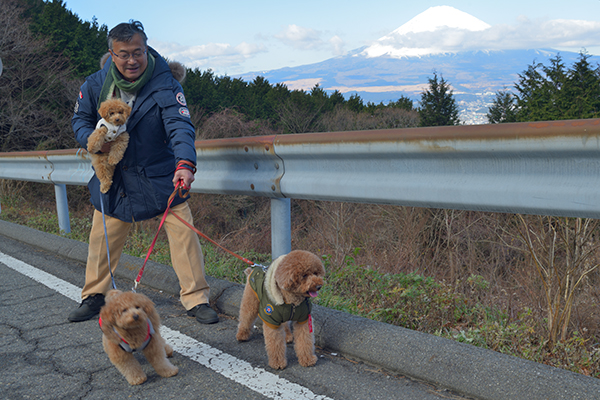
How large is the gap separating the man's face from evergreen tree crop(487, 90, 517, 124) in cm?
2603

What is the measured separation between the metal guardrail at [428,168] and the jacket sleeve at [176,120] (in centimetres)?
46

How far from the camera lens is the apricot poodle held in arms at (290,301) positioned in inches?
99.8

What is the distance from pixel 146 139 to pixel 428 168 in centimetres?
193

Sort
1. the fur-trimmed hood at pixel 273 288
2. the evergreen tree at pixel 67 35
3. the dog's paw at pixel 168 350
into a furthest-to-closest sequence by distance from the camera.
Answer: the evergreen tree at pixel 67 35
the dog's paw at pixel 168 350
the fur-trimmed hood at pixel 273 288

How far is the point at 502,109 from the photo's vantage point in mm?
30719

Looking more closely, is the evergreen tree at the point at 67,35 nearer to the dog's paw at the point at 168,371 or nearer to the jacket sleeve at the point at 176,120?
the jacket sleeve at the point at 176,120

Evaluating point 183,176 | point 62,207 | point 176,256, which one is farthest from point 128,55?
point 62,207

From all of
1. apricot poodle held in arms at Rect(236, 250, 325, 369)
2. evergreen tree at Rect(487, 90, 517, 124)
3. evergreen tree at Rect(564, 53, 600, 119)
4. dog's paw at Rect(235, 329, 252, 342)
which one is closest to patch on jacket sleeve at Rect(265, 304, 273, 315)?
apricot poodle held in arms at Rect(236, 250, 325, 369)

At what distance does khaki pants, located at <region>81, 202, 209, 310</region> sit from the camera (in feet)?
11.5

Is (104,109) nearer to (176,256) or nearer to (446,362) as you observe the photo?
(176,256)

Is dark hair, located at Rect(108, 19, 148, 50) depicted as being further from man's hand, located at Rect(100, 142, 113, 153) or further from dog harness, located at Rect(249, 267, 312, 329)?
dog harness, located at Rect(249, 267, 312, 329)

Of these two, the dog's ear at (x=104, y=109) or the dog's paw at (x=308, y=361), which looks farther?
the dog's ear at (x=104, y=109)

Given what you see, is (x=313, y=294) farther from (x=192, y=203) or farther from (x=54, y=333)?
(x=192, y=203)

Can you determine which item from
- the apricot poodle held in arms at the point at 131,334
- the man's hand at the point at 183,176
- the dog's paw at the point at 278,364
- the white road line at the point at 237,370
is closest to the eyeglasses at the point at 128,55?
the man's hand at the point at 183,176
